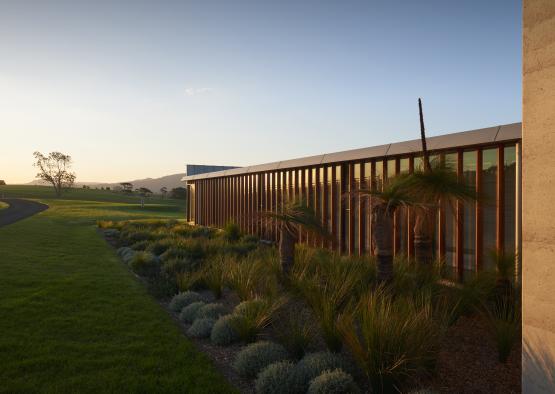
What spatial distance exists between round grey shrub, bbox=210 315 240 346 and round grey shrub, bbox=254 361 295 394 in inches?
46.1

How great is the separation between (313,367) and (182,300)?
3.36m

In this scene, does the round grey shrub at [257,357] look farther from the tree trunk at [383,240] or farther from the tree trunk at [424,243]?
the tree trunk at [424,243]

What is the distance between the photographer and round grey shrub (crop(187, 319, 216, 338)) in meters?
5.19

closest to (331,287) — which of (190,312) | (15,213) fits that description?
(190,312)

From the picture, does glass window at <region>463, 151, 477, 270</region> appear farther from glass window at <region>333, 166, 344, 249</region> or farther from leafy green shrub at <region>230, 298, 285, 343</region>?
leafy green shrub at <region>230, 298, 285, 343</region>

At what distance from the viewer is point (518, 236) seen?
613 cm

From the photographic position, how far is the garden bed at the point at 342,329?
3.54 meters

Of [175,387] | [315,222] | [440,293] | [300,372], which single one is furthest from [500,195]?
[175,387]

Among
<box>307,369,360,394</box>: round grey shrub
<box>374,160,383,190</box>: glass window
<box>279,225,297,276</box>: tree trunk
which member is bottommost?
<box>307,369,360,394</box>: round grey shrub

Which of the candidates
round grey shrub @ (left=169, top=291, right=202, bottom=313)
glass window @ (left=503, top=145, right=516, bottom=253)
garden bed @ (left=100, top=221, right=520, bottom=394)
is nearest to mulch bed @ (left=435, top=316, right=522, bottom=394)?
garden bed @ (left=100, top=221, right=520, bottom=394)

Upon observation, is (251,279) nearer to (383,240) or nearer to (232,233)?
(383,240)

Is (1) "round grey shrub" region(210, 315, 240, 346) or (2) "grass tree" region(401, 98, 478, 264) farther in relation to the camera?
(2) "grass tree" region(401, 98, 478, 264)

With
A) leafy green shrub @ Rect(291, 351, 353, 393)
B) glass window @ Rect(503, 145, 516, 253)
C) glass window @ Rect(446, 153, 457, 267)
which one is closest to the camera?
leafy green shrub @ Rect(291, 351, 353, 393)

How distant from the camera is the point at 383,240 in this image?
554 cm
